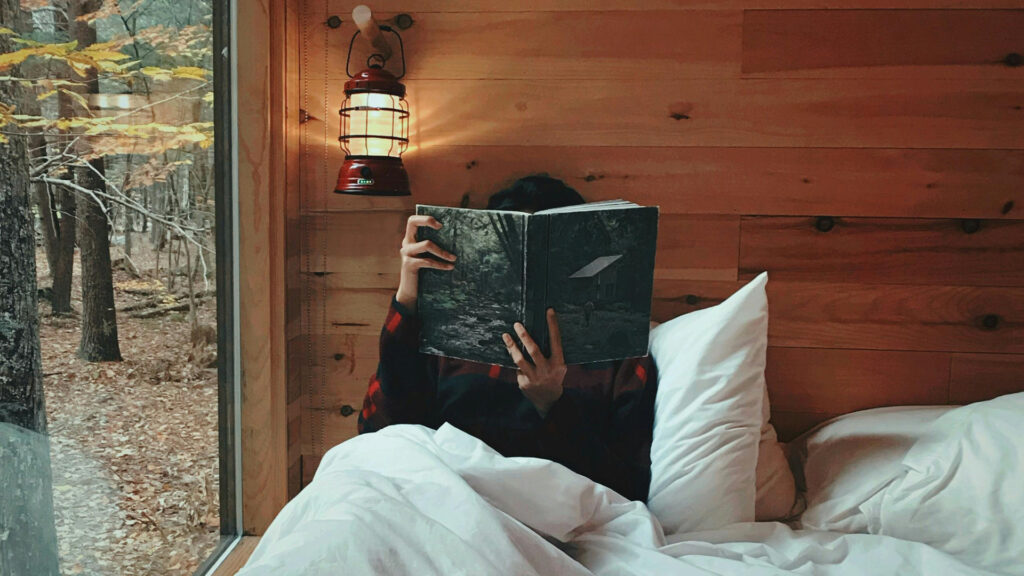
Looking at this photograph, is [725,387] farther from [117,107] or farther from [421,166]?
[117,107]

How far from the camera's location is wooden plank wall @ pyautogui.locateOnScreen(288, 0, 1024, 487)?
1582mm

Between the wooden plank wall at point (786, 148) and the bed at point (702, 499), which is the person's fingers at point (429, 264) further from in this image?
the wooden plank wall at point (786, 148)

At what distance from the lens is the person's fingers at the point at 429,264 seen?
124 centimetres

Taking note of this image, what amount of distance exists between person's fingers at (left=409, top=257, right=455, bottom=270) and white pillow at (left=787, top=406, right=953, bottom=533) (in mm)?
766

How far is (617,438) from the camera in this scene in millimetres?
1402

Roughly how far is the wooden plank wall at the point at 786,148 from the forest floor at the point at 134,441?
37cm

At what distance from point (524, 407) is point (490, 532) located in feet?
1.65

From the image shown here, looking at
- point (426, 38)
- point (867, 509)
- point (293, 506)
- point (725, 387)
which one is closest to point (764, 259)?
point (725, 387)

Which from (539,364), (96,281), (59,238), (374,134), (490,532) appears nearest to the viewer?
(490,532)

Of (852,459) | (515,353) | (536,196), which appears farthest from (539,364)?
(852,459)

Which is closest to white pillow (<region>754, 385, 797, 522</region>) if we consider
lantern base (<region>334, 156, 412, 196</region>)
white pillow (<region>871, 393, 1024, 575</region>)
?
white pillow (<region>871, 393, 1024, 575</region>)

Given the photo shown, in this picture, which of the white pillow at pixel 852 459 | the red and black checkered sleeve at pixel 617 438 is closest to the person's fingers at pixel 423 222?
the red and black checkered sleeve at pixel 617 438

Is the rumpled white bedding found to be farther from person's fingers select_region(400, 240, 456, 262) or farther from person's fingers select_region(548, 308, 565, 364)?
person's fingers select_region(400, 240, 456, 262)

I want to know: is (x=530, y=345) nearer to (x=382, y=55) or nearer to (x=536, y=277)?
(x=536, y=277)
